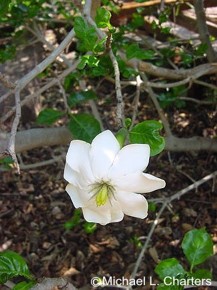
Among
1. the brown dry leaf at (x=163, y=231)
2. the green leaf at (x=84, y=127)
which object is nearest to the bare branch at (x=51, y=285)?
the green leaf at (x=84, y=127)

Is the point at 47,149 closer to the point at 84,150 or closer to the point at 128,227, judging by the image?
the point at 128,227

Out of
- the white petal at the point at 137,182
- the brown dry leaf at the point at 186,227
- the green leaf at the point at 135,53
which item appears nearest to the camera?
the white petal at the point at 137,182

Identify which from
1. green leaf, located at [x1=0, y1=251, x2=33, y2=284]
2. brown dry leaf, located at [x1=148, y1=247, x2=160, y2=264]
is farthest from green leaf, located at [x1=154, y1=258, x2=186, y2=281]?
brown dry leaf, located at [x1=148, y1=247, x2=160, y2=264]

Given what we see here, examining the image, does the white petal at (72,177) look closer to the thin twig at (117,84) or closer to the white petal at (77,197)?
the white petal at (77,197)

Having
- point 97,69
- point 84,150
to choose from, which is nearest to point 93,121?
point 97,69

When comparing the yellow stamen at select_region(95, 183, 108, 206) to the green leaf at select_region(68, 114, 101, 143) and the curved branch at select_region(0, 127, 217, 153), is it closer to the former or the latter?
the curved branch at select_region(0, 127, 217, 153)

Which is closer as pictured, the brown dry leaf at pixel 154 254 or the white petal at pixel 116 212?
the white petal at pixel 116 212
